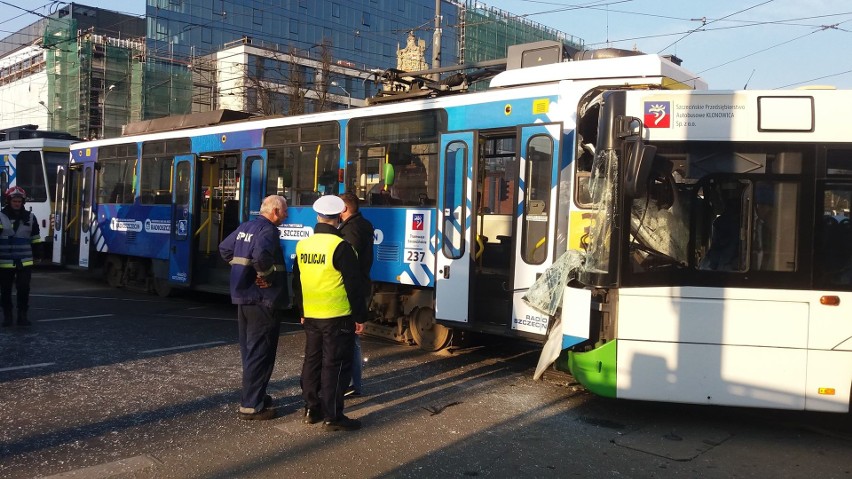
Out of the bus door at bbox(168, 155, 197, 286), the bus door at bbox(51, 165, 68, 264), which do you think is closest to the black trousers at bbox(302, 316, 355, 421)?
the bus door at bbox(168, 155, 197, 286)

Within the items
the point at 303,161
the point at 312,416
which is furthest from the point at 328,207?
the point at 303,161

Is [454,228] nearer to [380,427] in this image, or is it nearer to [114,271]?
[380,427]

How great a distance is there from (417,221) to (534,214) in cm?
170

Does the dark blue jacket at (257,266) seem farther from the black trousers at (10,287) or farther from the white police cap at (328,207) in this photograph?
the black trousers at (10,287)

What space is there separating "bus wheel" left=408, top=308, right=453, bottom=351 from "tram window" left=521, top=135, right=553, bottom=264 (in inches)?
69.3

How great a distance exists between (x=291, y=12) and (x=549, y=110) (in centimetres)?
6241

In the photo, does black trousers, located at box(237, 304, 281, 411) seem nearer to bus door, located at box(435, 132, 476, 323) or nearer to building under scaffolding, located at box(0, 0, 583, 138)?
bus door, located at box(435, 132, 476, 323)

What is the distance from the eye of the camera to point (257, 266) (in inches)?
229

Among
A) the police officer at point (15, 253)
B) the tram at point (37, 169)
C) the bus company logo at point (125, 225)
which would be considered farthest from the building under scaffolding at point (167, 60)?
the police officer at point (15, 253)

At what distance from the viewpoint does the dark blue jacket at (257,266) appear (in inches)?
230

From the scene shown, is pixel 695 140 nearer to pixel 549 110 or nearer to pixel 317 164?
pixel 549 110

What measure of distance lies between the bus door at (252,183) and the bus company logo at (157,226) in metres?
2.51

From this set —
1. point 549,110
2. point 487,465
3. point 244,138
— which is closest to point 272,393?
point 487,465

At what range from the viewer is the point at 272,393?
6902 mm
